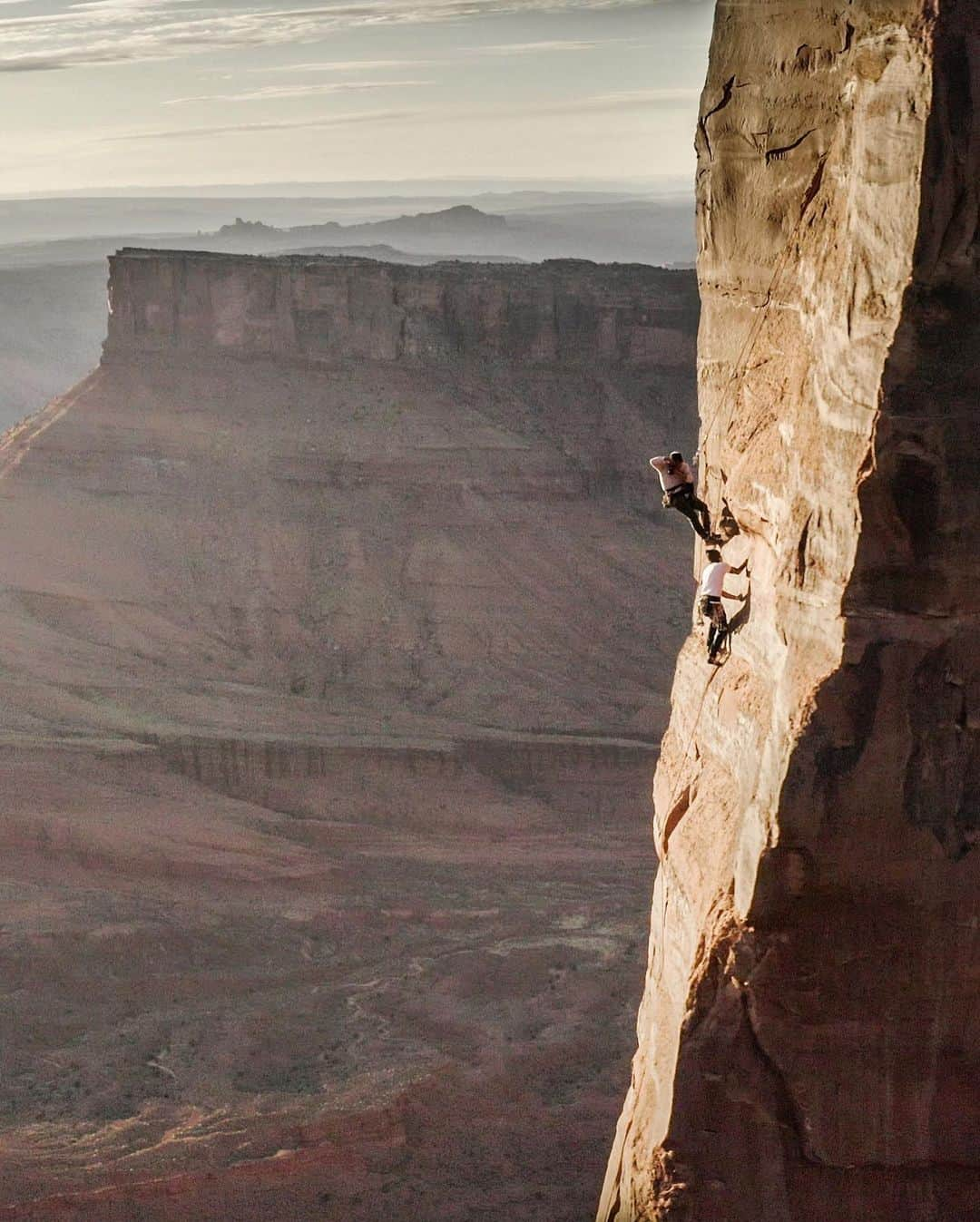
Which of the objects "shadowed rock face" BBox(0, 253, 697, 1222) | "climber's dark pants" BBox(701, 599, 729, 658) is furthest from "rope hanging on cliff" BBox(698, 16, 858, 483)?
"shadowed rock face" BBox(0, 253, 697, 1222)

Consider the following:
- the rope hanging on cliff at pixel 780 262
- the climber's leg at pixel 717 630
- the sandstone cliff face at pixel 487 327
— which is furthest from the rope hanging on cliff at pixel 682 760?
the sandstone cliff face at pixel 487 327

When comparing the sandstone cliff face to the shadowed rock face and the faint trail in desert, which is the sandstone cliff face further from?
the faint trail in desert

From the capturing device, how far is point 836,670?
7.77 m

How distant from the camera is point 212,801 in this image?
34.8 meters

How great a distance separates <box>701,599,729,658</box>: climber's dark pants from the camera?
938 cm

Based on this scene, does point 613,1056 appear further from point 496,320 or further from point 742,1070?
point 496,320

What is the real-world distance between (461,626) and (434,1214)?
946 inches

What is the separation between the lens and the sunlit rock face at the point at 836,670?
289 inches

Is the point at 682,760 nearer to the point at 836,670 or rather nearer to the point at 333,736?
the point at 836,670

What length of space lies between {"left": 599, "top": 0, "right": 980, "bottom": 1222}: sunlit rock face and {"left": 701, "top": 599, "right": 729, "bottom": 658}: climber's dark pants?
173mm

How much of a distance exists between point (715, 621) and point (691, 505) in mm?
786

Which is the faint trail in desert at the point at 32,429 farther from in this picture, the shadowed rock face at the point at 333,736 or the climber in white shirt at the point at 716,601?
the climber in white shirt at the point at 716,601

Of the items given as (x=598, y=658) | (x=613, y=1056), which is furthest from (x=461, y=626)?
(x=613, y=1056)

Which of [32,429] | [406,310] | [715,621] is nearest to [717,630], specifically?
[715,621]
